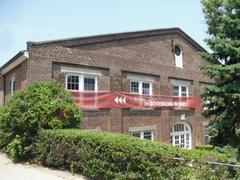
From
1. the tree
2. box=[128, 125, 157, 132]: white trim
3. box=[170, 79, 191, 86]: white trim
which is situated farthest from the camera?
box=[170, 79, 191, 86]: white trim

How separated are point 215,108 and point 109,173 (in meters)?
8.28

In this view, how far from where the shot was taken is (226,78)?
46.6 feet

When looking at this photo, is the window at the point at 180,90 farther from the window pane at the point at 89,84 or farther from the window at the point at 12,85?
the window at the point at 12,85

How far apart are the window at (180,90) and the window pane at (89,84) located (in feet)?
28.8

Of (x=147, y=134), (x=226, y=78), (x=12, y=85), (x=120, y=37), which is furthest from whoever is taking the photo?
(x=147, y=134)

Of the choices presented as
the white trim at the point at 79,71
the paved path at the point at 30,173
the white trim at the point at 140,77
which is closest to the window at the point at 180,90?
the white trim at the point at 140,77

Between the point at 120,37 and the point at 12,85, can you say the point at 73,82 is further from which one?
the point at 120,37

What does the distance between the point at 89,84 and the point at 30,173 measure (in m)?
8.10

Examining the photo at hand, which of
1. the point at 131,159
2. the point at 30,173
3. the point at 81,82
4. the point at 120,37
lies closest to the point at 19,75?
the point at 81,82

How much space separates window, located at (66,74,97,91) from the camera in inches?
655

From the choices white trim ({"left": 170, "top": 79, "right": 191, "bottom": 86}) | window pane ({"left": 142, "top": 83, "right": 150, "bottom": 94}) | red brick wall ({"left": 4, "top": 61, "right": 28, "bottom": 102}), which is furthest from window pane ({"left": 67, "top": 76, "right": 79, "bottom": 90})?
white trim ({"left": 170, "top": 79, "right": 191, "bottom": 86})

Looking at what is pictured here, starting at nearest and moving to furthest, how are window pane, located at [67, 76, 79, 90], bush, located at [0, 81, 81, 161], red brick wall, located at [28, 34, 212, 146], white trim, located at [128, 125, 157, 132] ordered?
bush, located at [0, 81, 81, 161], red brick wall, located at [28, 34, 212, 146], window pane, located at [67, 76, 79, 90], white trim, located at [128, 125, 157, 132]

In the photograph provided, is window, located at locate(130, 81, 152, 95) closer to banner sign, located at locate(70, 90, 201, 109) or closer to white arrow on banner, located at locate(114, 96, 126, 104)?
banner sign, located at locate(70, 90, 201, 109)

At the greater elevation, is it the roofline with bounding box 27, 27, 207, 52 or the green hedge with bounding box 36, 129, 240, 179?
the roofline with bounding box 27, 27, 207, 52
